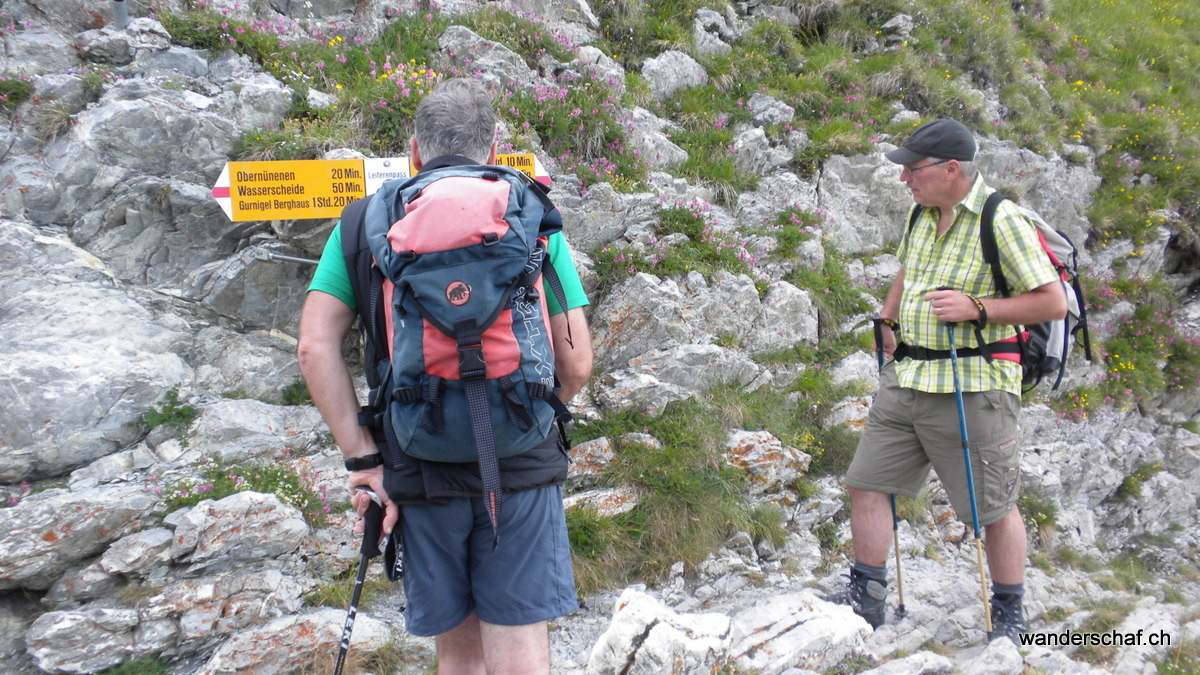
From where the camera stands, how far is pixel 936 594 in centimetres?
497

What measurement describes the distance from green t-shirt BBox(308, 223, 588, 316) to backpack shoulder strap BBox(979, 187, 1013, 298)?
2546mm

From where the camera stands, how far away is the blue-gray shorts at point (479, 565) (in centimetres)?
250

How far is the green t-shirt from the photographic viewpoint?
2.57 metres

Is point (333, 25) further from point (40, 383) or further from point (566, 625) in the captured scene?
point (566, 625)

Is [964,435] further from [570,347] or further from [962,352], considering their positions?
[570,347]

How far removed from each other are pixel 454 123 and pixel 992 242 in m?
3.03

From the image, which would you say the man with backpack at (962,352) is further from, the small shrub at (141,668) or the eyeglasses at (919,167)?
the small shrub at (141,668)

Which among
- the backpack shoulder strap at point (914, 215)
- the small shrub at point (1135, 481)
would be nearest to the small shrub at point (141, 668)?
the backpack shoulder strap at point (914, 215)

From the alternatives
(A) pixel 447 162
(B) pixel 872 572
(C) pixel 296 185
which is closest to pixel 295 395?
(C) pixel 296 185

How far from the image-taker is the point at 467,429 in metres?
2.29

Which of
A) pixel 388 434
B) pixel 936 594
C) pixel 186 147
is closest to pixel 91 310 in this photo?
pixel 186 147

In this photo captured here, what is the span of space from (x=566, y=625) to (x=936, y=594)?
9.06 feet

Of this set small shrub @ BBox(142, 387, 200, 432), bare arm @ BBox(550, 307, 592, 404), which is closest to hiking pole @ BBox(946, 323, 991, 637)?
bare arm @ BBox(550, 307, 592, 404)

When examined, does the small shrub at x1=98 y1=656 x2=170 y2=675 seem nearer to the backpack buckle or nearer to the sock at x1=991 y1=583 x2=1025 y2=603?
the backpack buckle
